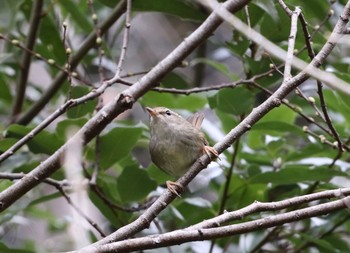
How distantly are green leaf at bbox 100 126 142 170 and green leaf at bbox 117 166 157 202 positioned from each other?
61mm

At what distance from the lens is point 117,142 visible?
8.49ft

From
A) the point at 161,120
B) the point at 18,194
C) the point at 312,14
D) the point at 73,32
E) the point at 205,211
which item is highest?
the point at 73,32

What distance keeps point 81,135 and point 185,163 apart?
27.6 inches

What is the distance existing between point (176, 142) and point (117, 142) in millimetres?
307

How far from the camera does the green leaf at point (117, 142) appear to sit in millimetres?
2568

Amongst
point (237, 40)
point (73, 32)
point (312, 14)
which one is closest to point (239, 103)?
point (237, 40)

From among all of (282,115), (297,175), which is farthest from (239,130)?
(282,115)

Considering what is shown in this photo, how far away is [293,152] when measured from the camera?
2852 millimetres

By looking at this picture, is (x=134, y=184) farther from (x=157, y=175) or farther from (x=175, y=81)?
(x=175, y=81)

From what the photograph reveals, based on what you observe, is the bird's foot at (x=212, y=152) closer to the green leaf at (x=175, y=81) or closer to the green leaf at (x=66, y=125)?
the green leaf at (x=66, y=125)

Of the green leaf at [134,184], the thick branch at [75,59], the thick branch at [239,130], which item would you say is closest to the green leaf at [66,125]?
the green leaf at [134,184]

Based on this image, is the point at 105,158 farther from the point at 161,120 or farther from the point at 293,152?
the point at 293,152

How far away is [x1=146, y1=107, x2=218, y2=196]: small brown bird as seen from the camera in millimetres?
2713

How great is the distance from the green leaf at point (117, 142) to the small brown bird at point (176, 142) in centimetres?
18
